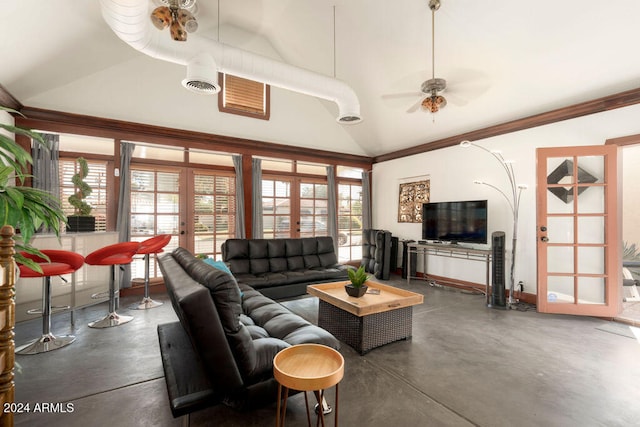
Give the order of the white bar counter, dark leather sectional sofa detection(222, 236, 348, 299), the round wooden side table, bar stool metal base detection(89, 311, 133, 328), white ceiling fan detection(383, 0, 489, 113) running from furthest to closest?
dark leather sectional sofa detection(222, 236, 348, 299) → white ceiling fan detection(383, 0, 489, 113) → bar stool metal base detection(89, 311, 133, 328) → the white bar counter → the round wooden side table

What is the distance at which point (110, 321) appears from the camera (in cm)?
331

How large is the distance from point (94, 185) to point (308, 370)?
464 centimetres

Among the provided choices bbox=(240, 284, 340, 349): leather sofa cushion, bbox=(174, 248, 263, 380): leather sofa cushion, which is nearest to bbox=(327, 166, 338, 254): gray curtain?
bbox=(240, 284, 340, 349): leather sofa cushion

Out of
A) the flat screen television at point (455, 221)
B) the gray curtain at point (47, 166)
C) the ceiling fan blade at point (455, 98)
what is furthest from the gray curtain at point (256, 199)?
the ceiling fan blade at point (455, 98)

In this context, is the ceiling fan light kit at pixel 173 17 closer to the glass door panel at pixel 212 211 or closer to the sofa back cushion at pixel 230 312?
the sofa back cushion at pixel 230 312

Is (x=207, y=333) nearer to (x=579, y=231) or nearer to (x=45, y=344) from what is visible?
(x=45, y=344)

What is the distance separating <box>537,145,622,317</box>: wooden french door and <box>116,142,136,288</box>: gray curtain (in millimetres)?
5884

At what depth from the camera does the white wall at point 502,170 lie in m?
3.74

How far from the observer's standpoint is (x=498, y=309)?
13.0 feet

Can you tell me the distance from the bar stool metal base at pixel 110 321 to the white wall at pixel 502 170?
5.01 metres

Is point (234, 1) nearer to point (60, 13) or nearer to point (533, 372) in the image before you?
point (60, 13)

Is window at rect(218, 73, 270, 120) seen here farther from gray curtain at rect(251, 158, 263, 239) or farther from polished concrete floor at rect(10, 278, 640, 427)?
polished concrete floor at rect(10, 278, 640, 427)

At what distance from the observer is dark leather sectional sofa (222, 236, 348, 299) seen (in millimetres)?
3855

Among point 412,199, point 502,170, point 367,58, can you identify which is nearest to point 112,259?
point 367,58
